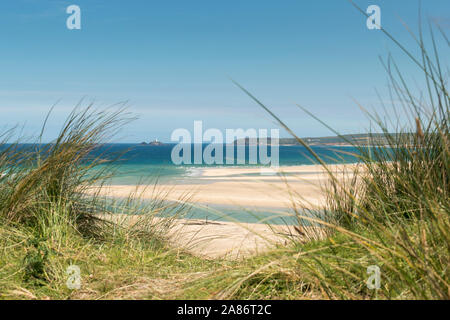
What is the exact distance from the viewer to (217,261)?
9.94 ft

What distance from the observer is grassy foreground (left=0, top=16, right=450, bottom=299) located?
165 centimetres

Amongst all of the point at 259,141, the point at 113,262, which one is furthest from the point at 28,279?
the point at 259,141

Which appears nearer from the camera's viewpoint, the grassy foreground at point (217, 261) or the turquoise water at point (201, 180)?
the grassy foreground at point (217, 261)

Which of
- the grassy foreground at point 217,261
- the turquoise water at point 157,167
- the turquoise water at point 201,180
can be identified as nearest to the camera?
the grassy foreground at point 217,261

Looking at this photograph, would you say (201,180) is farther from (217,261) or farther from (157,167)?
(217,261)

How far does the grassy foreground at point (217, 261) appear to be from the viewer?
165 centimetres

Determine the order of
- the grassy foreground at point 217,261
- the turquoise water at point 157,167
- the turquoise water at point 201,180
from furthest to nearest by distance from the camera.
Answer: the turquoise water at point 157,167, the turquoise water at point 201,180, the grassy foreground at point 217,261

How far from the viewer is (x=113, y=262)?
2615 millimetres

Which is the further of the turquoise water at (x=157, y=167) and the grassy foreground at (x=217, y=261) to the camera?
the turquoise water at (x=157, y=167)

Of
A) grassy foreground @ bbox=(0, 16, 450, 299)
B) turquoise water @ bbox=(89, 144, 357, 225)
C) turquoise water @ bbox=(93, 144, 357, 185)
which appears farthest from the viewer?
turquoise water @ bbox=(93, 144, 357, 185)

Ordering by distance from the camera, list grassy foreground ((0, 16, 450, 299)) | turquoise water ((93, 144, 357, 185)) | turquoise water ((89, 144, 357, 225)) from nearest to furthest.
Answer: grassy foreground ((0, 16, 450, 299)) < turquoise water ((89, 144, 357, 225)) < turquoise water ((93, 144, 357, 185))
